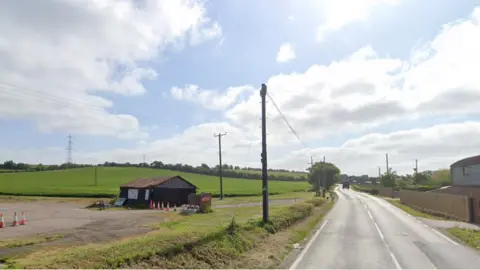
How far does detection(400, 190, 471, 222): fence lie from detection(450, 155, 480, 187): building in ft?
31.1

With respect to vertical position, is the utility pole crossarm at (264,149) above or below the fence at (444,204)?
above

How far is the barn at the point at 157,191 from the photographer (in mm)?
46750

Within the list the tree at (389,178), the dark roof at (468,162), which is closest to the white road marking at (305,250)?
the dark roof at (468,162)

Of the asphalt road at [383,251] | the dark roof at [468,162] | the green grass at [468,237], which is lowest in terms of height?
the green grass at [468,237]

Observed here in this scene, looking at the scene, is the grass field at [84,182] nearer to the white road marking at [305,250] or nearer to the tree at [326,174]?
the tree at [326,174]

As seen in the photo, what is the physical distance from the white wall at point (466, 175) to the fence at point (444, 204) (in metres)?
9.42

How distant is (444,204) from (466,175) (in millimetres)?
23580

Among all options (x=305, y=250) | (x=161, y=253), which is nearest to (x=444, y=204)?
(x=305, y=250)

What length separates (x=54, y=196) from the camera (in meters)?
63.9

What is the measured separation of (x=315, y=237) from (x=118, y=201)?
31.3 m

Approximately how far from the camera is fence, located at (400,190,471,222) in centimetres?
3418

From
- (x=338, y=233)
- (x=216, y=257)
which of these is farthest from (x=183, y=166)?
(x=216, y=257)

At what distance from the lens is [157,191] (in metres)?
47.1

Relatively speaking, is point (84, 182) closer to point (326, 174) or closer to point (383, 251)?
point (326, 174)
